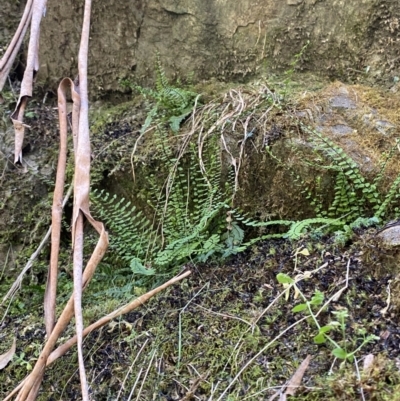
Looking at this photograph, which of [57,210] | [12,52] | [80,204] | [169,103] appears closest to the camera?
[80,204]

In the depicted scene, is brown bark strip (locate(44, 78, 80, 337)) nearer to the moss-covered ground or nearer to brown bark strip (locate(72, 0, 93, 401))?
brown bark strip (locate(72, 0, 93, 401))

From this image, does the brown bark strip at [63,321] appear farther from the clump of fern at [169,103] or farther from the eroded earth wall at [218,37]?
the eroded earth wall at [218,37]

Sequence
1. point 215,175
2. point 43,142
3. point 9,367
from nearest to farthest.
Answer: point 9,367 < point 215,175 < point 43,142

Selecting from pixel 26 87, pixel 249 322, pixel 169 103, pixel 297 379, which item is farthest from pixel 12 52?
pixel 297 379

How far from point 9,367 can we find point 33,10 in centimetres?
120

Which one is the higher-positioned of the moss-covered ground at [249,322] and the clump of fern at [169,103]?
the clump of fern at [169,103]

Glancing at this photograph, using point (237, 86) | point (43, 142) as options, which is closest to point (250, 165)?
point (237, 86)

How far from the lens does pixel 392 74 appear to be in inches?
96.0

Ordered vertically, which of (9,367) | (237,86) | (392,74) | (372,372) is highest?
(392,74)

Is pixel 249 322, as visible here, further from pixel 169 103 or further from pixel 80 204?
pixel 169 103

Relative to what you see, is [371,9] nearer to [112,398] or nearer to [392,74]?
[392,74]

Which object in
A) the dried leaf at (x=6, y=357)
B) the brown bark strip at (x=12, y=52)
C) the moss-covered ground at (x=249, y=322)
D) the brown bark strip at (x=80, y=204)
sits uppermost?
the brown bark strip at (x=12, y=52)

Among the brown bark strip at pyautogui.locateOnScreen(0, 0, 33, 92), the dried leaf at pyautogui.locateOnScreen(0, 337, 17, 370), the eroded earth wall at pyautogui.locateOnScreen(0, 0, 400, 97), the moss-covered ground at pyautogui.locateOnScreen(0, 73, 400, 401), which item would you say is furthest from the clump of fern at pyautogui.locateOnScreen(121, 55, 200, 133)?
the dried leaf at pyautogui.locateOnScreen(0, 337, 17, 370)

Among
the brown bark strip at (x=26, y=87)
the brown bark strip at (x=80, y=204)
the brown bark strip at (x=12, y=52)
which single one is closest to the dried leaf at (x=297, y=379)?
the brown bark strip at (x=80, y=204)
